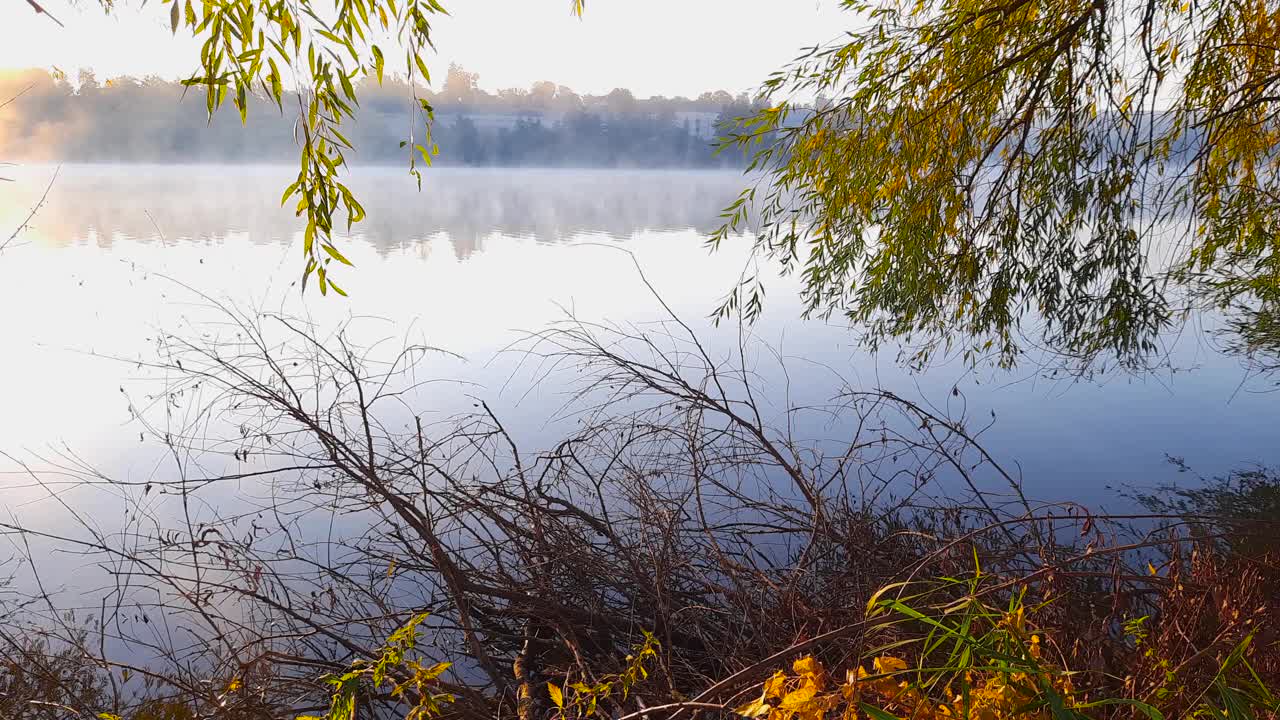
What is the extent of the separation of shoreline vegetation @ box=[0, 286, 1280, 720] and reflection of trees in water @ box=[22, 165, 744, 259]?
15.4 feet

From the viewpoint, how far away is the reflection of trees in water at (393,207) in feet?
42.5

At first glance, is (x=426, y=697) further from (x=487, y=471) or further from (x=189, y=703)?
(x=487, y=471)

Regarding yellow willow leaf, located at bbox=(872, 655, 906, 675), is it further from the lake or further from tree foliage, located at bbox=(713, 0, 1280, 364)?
tree foliage, located at bbox=(713, 0, 1280, 364)

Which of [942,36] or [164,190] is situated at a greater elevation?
[942,36]

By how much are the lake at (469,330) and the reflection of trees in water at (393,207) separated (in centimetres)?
15

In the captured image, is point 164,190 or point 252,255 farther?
point 164,190

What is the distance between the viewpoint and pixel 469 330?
7539 millimetres

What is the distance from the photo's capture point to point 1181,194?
4879 millimetres

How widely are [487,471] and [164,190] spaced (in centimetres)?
2097

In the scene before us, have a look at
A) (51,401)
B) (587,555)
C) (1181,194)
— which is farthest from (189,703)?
(1181,194)

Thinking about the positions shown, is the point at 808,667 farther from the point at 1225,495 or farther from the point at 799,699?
the point at 1225,495

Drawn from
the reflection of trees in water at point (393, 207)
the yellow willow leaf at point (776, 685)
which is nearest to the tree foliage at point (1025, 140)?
the yellow willow leaf at point (776, 685)

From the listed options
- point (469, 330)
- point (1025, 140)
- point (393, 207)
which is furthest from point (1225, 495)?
point (393, 207)

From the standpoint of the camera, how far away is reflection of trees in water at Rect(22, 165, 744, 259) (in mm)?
12961
